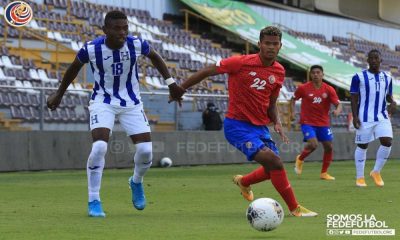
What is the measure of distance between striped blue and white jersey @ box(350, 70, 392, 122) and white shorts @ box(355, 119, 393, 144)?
2.8 inches

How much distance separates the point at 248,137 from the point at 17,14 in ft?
69.2

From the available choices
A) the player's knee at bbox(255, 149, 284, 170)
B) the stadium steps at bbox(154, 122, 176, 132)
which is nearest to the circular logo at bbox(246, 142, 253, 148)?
the player's knee at bbox(255, 149, 284, 170)

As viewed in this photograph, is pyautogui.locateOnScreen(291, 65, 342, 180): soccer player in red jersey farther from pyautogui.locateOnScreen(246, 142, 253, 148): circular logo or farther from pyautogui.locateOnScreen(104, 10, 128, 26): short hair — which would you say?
pyautogui.locateOnScreen(104, 10, 128, 26): short hair

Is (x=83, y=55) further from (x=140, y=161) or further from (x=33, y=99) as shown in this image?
(x=33, y=99)

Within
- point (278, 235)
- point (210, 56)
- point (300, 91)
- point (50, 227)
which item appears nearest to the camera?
point (278, 235)

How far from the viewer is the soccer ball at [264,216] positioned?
28.6ft

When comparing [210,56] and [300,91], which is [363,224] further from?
[210,56]

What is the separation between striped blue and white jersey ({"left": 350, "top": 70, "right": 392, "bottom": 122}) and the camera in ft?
56.1

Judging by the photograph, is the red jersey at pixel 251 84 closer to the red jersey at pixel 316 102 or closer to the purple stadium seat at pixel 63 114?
the red jersey at pixel 316 102

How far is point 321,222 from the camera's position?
1005 cm

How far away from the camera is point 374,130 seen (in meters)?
17.2

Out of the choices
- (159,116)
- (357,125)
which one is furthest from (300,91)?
(159,116)

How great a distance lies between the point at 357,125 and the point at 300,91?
4.05 meters
